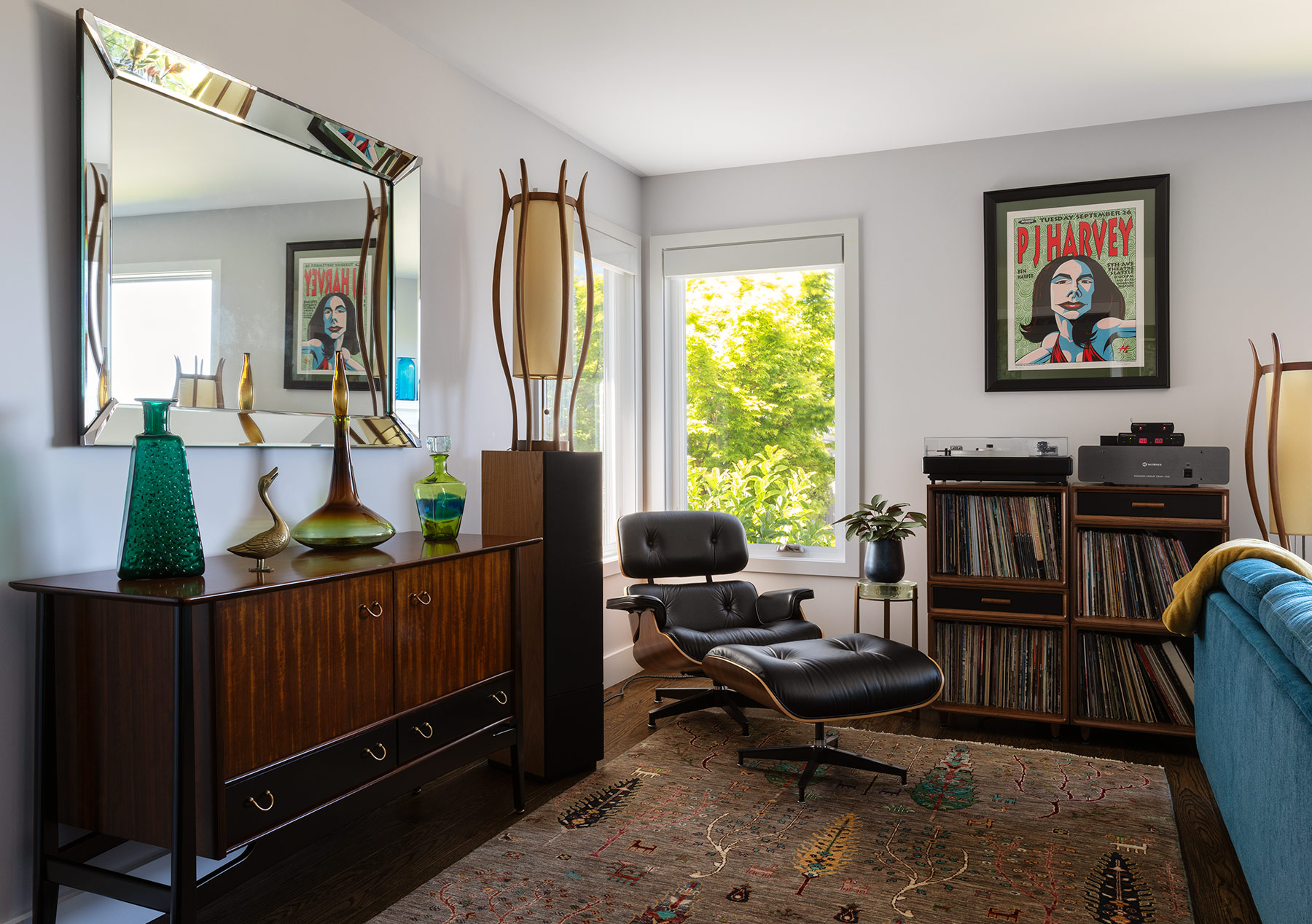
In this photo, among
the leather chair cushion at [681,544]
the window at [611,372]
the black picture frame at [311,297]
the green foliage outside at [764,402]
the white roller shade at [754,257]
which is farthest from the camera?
the green foliage outside at [764,402]

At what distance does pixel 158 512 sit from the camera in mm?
1927

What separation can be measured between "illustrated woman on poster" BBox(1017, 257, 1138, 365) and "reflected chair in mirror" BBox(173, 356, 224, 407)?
3250mm

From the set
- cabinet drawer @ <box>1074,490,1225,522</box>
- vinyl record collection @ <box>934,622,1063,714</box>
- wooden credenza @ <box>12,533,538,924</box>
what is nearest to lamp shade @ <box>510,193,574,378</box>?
wooden credenza @ <box>12,533,538,924</box>

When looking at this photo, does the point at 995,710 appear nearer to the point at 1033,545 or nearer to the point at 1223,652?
the point at 1033,545

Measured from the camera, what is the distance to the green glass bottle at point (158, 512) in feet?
6.27

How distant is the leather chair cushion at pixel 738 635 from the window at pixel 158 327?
1879 millimetres

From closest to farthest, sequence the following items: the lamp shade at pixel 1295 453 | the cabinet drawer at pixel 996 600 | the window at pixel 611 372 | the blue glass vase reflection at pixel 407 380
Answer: the blue glass vase reflection at pixel 407 380, the lamp shade at pixel 1295 453, the cabinet drawer at pixel 996 600, the window at pixel 611 372

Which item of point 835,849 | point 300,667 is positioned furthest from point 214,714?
point 835,849

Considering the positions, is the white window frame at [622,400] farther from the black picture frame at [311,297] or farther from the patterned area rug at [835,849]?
the black picture frame at [311,297]

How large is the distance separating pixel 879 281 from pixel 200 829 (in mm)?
3588

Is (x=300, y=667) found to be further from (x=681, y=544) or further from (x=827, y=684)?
(x=681, y=544)

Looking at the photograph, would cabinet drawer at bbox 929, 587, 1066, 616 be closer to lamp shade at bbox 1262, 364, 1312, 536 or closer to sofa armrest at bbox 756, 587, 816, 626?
sofa armrest at bbox 756, 587, 816, 626

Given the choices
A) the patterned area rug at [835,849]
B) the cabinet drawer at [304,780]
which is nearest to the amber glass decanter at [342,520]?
the cabinet drawer at [304,780]

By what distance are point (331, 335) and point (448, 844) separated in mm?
1513
